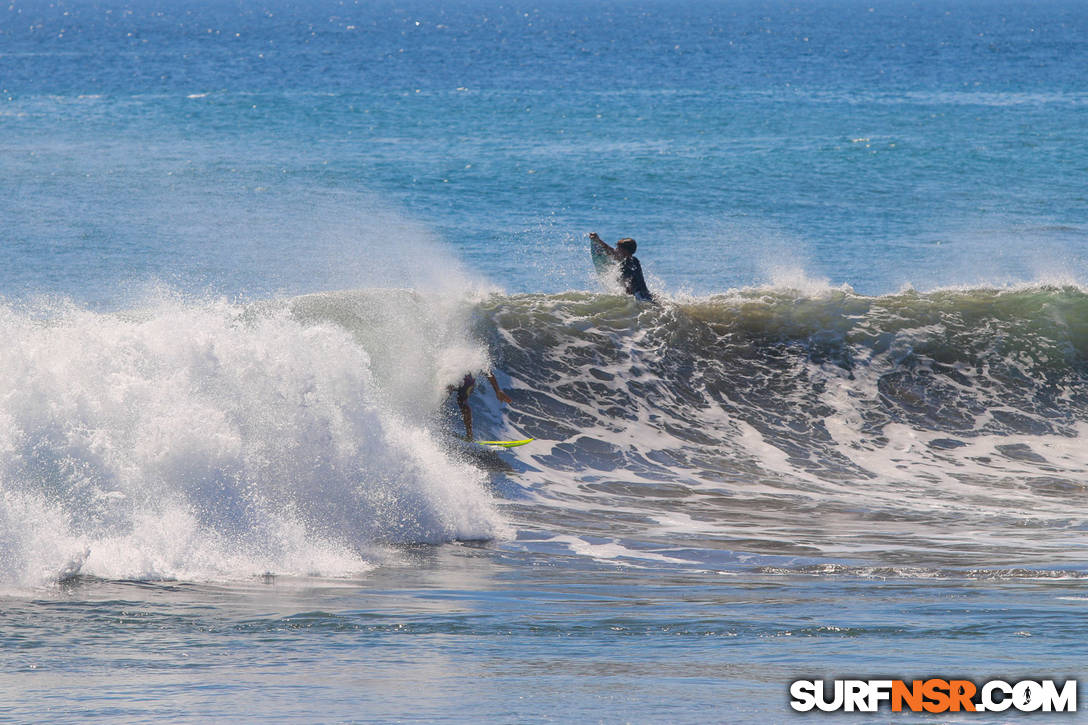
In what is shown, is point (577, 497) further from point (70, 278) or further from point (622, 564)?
point (70, 278)

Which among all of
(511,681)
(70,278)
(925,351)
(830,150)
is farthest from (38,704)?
(830,150)

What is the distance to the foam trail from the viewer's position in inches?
384

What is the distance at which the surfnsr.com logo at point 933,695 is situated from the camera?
261 inches

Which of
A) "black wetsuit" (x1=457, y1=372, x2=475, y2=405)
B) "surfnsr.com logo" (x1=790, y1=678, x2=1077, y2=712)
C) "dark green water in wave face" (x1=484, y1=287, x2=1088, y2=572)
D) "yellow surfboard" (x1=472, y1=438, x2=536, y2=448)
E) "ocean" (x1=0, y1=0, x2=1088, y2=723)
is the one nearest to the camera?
"surfnsr.com logo" (x1=790, y1=678, x2=1077, y2=712)

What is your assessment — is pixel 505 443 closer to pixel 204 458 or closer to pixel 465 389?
pixel 465 389

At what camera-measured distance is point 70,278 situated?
23.9 metres

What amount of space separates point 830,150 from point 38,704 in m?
38.0

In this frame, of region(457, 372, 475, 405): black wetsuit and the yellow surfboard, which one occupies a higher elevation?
region(457, 372, 475, 405): black wetsuit

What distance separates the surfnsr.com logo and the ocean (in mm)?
128

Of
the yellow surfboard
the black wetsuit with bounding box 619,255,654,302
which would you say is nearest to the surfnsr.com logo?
the yellow surfboard

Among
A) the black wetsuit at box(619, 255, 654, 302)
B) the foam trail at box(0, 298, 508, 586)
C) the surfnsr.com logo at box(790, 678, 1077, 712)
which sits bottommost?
the surfnsr.com logo at box(790, 678, 1077, 712)

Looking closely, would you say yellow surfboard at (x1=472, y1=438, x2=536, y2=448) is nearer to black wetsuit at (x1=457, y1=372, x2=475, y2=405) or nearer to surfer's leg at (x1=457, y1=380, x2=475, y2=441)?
surfer's leg at (x1=457, y1=380, x2=475, y2=441)

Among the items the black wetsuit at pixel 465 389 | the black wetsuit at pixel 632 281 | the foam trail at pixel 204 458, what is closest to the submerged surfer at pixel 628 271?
the black wetsuit at pixel 632 281

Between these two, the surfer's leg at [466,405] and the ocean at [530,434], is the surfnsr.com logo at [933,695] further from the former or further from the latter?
the surfer's leg at [466,405]
